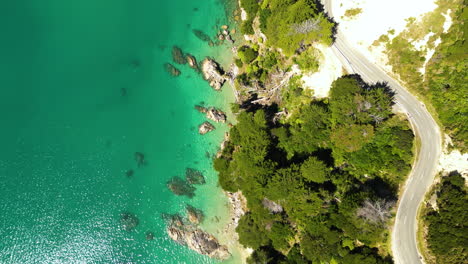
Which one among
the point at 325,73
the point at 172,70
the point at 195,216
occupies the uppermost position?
the point at 325,73

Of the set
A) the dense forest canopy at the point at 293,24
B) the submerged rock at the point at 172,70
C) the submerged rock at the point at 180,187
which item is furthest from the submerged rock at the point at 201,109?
the dense forest canopy at the point at 293,24

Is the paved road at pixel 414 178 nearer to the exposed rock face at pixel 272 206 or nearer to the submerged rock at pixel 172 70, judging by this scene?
the exposed rock face at pixel 272 206

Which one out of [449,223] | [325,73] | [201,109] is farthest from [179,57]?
[449,223]

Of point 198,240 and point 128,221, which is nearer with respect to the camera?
point 198,240

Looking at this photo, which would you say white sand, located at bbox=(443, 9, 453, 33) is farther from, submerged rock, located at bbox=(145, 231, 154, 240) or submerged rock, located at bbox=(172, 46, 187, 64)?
submerged rock, located at bbox=(145, 231, 154, 240)

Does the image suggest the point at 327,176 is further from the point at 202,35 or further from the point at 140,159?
the point at 202,35

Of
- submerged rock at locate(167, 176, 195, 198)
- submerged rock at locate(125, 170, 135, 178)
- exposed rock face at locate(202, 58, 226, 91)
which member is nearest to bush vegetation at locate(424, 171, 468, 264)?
submerged rock at locate(167, 176, 195, 198)

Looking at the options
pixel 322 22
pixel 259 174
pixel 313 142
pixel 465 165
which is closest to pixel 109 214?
pixel 259 174
